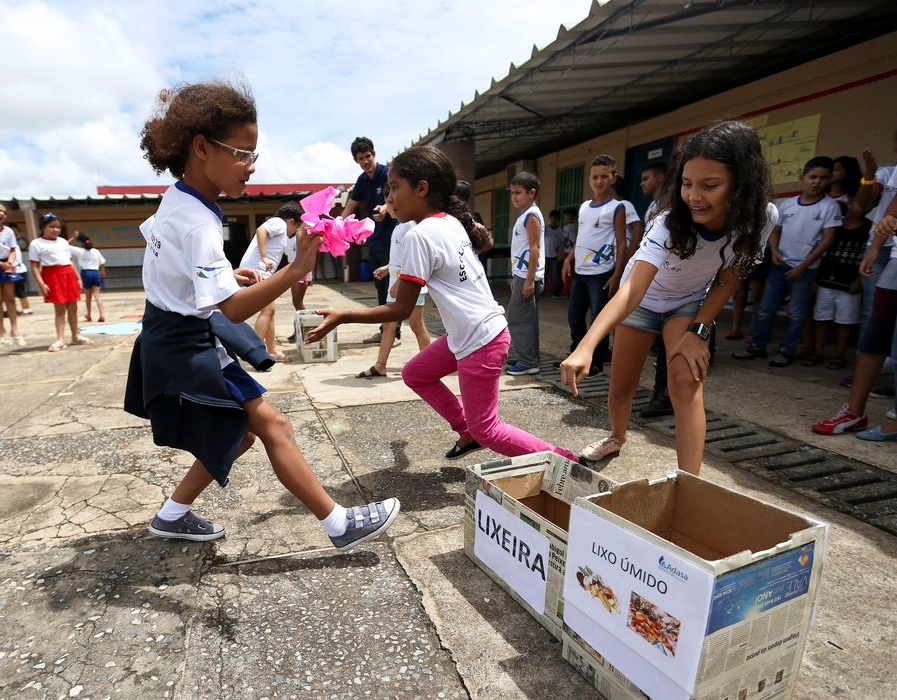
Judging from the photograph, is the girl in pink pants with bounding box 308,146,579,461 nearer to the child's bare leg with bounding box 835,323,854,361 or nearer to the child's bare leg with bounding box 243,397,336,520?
the child's bare leg with bounding box 243,397,336,520

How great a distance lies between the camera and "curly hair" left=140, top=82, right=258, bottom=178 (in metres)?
1.90

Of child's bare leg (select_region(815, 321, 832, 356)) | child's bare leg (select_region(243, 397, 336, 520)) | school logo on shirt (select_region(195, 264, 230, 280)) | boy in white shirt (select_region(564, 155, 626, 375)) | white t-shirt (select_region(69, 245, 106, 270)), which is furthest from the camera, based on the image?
white t-shirt (select_region(69, 245, 106, 270))

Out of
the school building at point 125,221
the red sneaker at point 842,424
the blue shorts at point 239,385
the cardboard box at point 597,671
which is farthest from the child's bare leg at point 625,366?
the school building at point 125,221

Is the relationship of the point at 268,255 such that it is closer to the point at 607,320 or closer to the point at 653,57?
the point at 607,320

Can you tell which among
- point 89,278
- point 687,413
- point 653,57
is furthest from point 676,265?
point 89,278

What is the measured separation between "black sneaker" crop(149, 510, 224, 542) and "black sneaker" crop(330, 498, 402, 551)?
1.95 ft

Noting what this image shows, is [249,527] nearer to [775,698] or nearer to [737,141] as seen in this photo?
[775,698]

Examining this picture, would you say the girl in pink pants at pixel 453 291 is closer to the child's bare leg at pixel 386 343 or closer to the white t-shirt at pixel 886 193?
the child's bare leg at pixel 386 343

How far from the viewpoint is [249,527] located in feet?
8.23

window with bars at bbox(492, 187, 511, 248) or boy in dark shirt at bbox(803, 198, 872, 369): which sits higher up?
window with bars at bbox(492, 187, 511, 248)

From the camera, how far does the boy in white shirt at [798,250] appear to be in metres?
5.09

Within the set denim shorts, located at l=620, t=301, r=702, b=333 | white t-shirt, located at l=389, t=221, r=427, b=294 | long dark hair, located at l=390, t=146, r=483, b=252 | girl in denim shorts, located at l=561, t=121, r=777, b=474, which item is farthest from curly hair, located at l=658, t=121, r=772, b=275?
white t-shirt, located at l=389, t=221, r=427, b=294

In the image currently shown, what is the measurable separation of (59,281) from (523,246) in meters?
5.93

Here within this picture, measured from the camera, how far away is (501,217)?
16984mm
